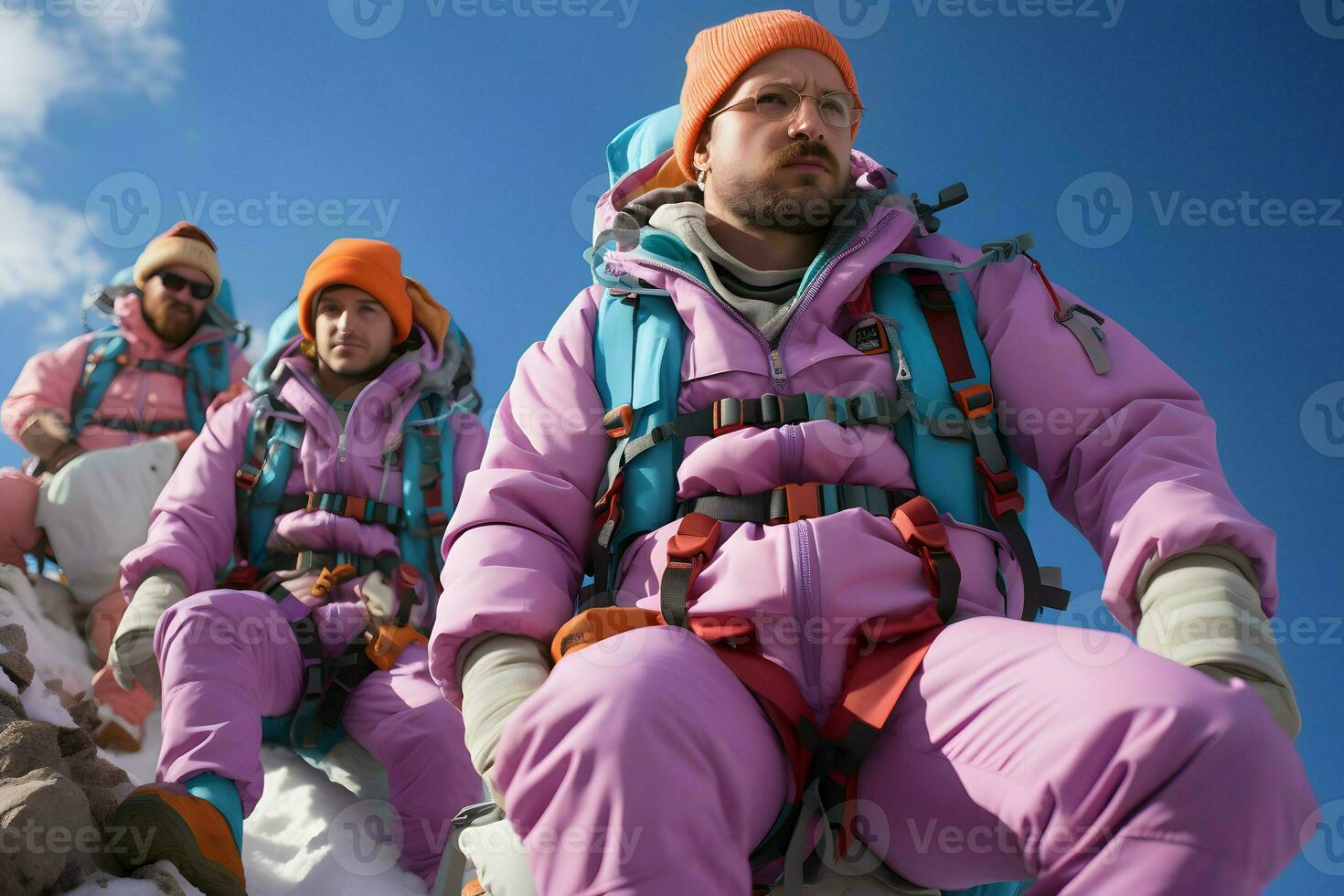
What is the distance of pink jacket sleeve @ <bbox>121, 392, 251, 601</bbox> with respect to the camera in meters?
4.62

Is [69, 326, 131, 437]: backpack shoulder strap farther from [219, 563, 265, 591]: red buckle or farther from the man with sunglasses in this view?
[219, 563, 265, 591]: red buckle

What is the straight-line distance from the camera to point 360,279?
559 cm

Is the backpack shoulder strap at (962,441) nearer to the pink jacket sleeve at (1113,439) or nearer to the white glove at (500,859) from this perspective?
the pink jacket sleeve at (1113,439)

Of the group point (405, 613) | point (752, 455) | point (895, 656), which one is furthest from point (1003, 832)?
point (405, 613)

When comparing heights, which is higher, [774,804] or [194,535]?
[194,535]

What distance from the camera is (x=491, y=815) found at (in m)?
2.33

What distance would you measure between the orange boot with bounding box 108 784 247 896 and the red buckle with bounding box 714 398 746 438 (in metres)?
2.04

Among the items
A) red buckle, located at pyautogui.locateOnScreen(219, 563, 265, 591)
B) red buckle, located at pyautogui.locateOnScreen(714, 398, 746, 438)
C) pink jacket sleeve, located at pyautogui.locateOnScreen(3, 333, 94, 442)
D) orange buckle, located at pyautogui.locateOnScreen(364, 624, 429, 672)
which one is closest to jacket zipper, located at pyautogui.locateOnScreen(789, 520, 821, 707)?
red buckle, located at pyautogui.locateOnScreen(714, 398, 746, 438)

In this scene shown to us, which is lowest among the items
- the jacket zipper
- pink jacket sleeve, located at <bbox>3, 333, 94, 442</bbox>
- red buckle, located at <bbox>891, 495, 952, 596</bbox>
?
the jacket zipper

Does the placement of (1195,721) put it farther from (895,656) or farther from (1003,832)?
(895,656)

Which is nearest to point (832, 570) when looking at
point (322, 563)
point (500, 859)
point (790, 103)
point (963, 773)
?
point (963, 773)

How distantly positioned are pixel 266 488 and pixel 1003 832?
4.03m

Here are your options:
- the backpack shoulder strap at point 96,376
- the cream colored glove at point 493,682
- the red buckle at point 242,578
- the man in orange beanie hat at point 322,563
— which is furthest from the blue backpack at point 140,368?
the cream colored glove at point 493,682

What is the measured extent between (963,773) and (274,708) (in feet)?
11.1
